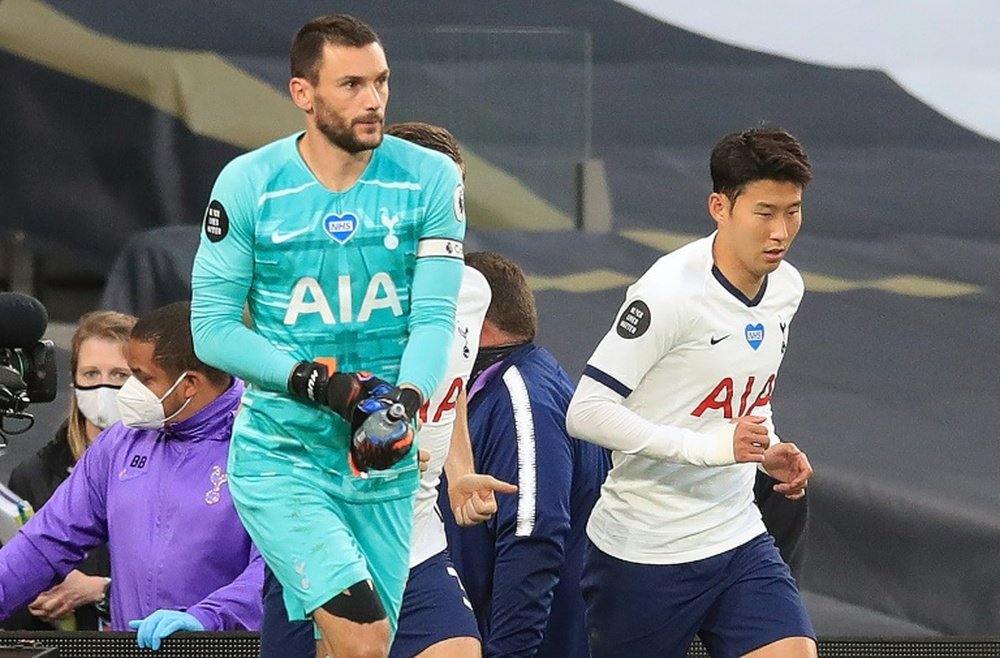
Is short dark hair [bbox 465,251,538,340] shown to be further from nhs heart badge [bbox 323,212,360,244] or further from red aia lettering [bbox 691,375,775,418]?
nhs heart badge [bbox 323,212,360,244]

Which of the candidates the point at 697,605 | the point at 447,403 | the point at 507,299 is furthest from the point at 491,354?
the point at 697,605

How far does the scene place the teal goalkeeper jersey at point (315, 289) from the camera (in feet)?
10.9

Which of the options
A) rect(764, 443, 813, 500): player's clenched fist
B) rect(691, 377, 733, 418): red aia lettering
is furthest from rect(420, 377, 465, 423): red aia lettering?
rect(764, 443, 813, 500): player's clenched fist

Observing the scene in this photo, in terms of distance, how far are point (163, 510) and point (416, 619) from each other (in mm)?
784

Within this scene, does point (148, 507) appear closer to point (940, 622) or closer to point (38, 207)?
point (940, 622)

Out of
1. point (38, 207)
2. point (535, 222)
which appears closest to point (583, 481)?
point (535, 222)

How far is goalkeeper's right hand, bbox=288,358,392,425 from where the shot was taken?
3.13 m

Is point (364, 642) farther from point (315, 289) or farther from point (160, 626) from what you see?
point (160, 626)

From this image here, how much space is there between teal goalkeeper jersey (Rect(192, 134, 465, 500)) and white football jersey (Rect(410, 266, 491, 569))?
26 cm

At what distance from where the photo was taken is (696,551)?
3994 millimetres

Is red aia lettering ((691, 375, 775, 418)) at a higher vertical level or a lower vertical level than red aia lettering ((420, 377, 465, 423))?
lower

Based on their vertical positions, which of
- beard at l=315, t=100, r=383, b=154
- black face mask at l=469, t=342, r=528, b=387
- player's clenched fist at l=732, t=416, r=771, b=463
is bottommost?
player's clenched fist at l=732, t=416, r=771, b=463

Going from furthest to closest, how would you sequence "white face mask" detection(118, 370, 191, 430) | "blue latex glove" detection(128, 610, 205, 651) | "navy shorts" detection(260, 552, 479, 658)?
"white face mask" detection(118, 370, 191, 430) → "blue latex glove" detection(128, 610, 205, 651) → "navy shorts" detection(260, 552, 479, 658)

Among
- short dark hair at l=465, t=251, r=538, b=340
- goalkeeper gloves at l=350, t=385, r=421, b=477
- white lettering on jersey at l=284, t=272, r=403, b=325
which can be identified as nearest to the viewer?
goalkeeper gloves at l=350, t=385, r=421, b=477
